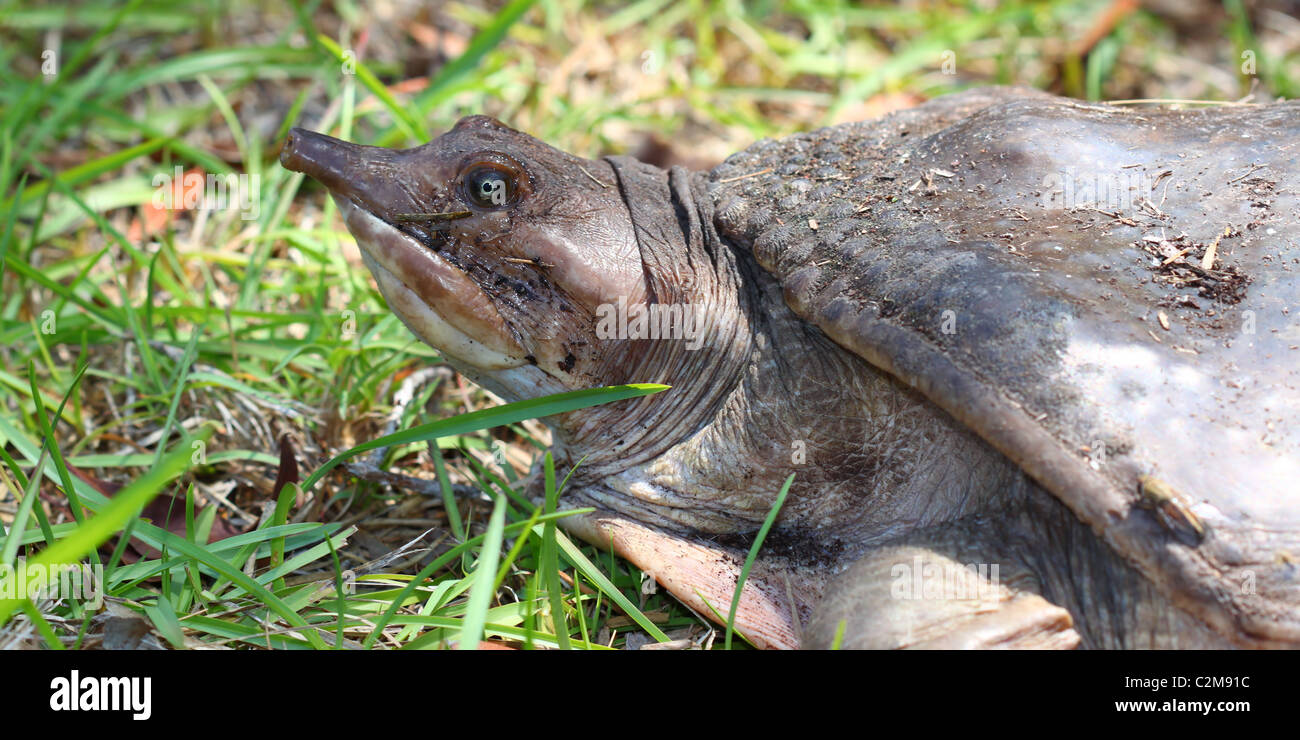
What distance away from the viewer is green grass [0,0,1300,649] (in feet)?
7.82

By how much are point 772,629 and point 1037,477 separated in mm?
709

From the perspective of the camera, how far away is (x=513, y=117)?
4.52 meters

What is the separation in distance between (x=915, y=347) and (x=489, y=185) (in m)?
1.15

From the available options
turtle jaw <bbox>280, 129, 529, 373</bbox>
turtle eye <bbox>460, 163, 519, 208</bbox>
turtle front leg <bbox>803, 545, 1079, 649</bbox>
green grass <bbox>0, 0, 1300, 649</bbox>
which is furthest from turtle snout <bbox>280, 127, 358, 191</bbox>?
turtle front leg <bbox>803, 545, 1079, 649</bbox>

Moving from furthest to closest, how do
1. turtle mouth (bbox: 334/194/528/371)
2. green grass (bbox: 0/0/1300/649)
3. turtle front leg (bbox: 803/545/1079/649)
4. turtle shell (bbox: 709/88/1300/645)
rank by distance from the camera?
turtle mouth (bbox: 334/194/528/371) → green grass (bbox: 0/0/1300/649) → turtle front leg (bbox: 803/545/1079/649) → turtle shell (bbox: 709/88/1300/645)

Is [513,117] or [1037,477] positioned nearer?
[1037,477]

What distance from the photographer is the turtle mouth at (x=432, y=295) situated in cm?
250

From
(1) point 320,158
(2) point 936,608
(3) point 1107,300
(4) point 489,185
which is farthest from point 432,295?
(3) point 1107,300

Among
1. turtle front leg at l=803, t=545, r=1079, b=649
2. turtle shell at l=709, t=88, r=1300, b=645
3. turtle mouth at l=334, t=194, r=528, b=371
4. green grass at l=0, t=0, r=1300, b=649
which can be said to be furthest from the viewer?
turtle mouth at l=334, t=194, r=528, b=371

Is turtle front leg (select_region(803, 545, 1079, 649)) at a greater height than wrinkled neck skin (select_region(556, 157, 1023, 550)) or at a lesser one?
lesser

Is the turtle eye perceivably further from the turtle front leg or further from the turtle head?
the turtle front leg

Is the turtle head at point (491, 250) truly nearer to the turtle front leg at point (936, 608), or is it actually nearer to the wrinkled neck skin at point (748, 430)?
the wrinkled neck skin at point (748, 430)
